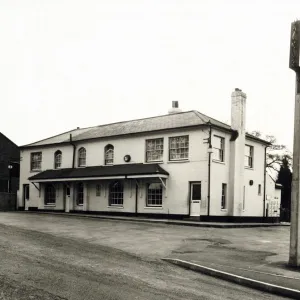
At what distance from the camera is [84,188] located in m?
30.5

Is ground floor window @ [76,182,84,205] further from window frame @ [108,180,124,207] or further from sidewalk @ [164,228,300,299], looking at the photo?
sidewalk @ [164,228,300,299]

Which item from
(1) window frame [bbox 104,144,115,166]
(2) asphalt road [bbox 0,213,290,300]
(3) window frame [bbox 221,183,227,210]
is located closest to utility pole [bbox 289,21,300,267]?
(2) asphalt road [bbox 0,213,290,300]

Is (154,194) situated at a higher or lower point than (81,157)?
lower

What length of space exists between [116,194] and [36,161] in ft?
33.1

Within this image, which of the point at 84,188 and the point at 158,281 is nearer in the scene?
the point at 158,281

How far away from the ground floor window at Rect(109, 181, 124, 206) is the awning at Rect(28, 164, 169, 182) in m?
1.18

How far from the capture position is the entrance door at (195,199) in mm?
25109

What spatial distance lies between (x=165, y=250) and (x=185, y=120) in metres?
15.2

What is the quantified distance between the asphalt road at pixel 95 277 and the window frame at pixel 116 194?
1663 cm

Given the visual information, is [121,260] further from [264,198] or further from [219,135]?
[264,198]

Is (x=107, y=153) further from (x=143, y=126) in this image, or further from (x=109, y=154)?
(x=143, y=126)

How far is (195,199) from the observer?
2534 centimetres

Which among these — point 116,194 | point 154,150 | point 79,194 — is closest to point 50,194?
point 79,194

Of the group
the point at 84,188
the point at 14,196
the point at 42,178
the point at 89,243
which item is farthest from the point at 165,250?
the point at 14,196
